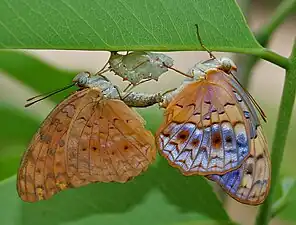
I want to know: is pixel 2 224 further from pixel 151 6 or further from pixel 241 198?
pixel 151 6

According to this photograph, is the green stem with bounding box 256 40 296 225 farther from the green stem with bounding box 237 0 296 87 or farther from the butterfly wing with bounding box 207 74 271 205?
the green stem with bounding box 237 0 296 87

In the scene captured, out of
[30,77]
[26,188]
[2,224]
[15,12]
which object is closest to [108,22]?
[15,12]

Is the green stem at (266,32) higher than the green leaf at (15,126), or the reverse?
the green stem at (266,32)

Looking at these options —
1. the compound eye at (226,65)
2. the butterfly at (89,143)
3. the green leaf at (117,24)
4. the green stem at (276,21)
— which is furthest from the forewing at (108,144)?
the green stem at (276,21)

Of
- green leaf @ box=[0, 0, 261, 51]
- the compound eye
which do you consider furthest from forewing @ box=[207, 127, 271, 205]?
green leaf @ box=[0, 0, 261, 51]

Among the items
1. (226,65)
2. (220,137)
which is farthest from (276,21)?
(220,137)

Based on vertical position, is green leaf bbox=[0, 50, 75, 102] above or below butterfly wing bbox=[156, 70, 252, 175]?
below

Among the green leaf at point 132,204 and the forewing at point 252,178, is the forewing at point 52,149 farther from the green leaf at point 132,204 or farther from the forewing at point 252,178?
the forewing at point 252,178
